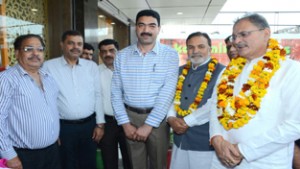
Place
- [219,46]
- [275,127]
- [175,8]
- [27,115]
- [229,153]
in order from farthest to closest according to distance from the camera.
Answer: [219,46] → [175,8] → [27,115] → [229,153] → [275,127]

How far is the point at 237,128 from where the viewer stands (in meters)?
1.63

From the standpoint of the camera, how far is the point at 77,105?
242 cm

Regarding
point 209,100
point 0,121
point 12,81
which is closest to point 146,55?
point 209,100

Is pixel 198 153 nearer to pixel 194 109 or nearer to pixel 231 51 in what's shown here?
pixel 194 109

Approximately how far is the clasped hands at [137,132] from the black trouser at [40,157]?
0.60 meters

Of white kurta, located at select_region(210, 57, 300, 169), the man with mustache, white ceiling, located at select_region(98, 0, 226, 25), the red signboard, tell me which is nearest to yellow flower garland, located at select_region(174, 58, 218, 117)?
the man with mustache

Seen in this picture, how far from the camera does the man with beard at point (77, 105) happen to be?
2408 mm

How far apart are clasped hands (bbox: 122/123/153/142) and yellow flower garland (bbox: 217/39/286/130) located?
625 millimetres

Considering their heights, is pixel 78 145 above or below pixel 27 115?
below

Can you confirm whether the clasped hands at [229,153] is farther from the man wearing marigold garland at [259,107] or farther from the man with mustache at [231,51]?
the man with mustache at [231,51]

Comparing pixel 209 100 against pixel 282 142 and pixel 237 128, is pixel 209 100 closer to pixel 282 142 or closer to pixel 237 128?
pixel 237 128

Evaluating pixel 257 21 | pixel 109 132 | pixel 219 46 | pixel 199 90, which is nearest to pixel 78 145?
pixel 109 132

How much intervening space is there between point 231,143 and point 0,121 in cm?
155

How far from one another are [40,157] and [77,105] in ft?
1.91
